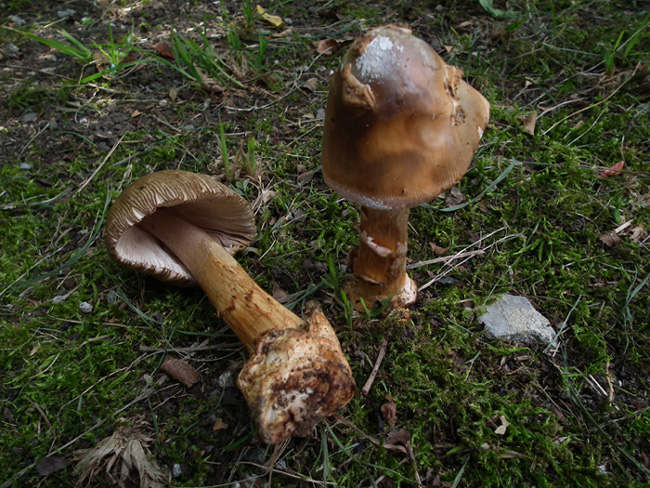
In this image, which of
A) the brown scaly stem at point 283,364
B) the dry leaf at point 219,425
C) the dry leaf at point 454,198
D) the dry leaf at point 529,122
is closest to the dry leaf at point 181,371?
the dry leaf at point 219,425

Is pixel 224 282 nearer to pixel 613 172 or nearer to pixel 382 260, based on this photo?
pixel 382 260

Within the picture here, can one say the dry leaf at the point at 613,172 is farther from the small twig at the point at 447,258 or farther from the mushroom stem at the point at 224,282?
the mushroom stem at the point at 224,282

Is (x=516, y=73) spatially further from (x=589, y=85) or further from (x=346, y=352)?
(x=346, y=352)

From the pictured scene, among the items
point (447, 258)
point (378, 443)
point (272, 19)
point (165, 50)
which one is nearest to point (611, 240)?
point (447, 258)

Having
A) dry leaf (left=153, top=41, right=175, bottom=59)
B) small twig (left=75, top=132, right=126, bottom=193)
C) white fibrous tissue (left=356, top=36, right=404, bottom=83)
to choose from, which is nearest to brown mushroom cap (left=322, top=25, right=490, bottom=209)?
white fibrous tissue (left=356, top=36, right=404, bottom=83)

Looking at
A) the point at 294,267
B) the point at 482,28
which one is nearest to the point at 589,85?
the point at 482,28

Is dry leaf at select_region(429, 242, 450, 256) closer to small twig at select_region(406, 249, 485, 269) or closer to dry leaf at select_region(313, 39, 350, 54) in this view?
small twig at select_region(406, 249, 485, 269)
